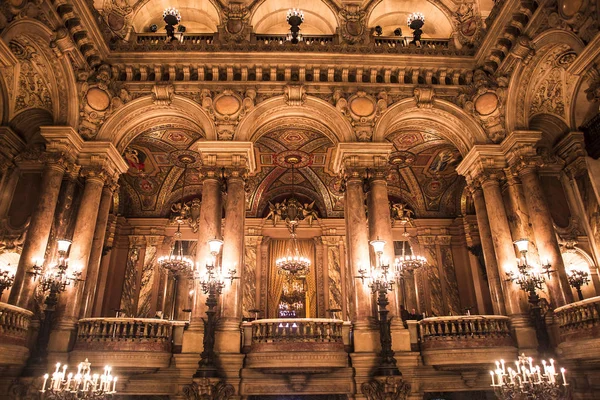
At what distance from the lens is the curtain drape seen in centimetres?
1678

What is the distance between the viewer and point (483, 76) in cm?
1240

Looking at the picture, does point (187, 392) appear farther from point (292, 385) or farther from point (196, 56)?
point (196, 56)

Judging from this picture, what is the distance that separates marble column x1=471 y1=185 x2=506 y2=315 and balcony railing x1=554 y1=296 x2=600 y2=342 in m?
1.63

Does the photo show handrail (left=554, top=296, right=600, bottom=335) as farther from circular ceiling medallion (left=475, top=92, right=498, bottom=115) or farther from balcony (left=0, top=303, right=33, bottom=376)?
balcony (left=0, top=303, right=33, bottom=376)

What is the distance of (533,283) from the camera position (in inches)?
375

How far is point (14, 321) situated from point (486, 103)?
12680mm

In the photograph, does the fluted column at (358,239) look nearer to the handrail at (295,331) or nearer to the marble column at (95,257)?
the handrail at (295,331)

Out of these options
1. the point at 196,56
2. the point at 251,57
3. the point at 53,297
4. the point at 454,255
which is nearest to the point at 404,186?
the point at 454,255

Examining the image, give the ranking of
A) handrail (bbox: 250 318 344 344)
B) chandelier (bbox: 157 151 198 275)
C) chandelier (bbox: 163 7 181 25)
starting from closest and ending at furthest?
handrail (bbox: 250 318 344 344) < chandelier (bbox: 163 7 181 25) < chandelier (bbox: 157 151 198 275)

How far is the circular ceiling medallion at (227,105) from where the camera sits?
12.2 m

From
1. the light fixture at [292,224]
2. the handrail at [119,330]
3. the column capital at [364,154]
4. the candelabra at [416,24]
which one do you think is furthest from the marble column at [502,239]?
the handrail at [119,330]

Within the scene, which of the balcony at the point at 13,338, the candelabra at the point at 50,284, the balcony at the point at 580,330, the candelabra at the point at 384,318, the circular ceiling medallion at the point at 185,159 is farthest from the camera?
the circular ceiling medallion at the point at 185,159

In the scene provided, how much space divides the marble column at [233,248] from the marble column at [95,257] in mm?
3460

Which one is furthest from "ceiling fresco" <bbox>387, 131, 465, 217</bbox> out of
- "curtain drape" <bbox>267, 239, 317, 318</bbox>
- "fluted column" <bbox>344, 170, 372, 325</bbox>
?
"curtain drape" <bbox>267, 239, 317, 318</bbox>
